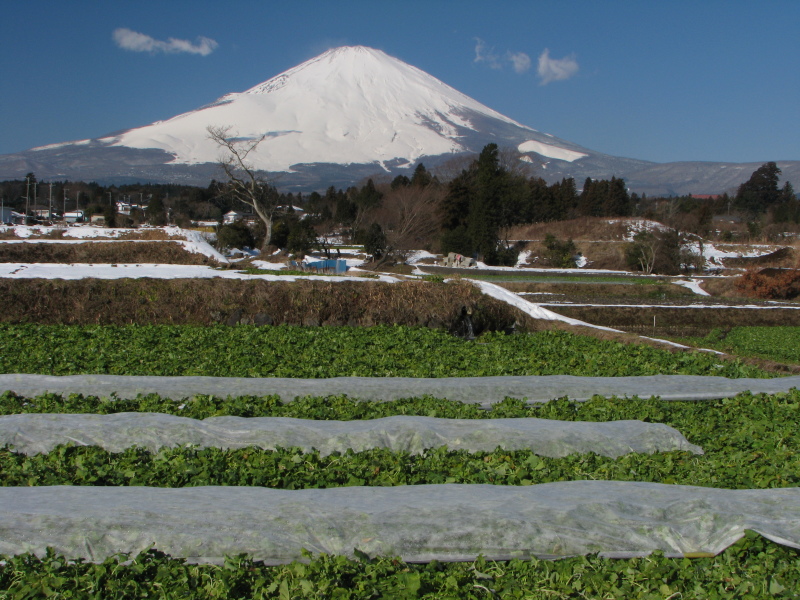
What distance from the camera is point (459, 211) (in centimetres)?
4456

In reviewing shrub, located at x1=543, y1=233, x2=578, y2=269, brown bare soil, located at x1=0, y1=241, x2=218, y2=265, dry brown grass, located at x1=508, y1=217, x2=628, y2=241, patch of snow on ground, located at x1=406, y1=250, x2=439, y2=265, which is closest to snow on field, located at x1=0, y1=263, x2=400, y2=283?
brown bare soil, located at x1=0, y1=241, x2=218, y2=265

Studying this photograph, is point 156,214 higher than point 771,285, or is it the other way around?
point 156,214

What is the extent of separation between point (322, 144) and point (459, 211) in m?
157

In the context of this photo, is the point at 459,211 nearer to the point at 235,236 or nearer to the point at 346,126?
the point at 235,236

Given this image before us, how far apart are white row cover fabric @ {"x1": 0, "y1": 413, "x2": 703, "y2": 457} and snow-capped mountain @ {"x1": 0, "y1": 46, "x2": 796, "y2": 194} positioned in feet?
511

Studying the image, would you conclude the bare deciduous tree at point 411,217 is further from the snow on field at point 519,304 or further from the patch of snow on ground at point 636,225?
the snow on field at point 519,304

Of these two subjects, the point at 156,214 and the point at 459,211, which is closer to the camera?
the point at 459,211

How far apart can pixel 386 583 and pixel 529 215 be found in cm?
5907

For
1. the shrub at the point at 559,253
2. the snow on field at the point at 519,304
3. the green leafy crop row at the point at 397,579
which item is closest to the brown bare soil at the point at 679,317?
the snow on field at the point at 519,304

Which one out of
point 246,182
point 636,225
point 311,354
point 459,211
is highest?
point 246,182

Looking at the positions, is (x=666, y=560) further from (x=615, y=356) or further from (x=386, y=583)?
(x=615, y=356)

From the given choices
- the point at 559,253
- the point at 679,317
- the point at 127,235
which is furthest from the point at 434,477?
the point at 559,253

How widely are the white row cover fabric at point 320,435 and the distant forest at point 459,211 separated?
2583 centimetres

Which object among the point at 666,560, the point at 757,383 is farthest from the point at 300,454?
the point at 757,383
